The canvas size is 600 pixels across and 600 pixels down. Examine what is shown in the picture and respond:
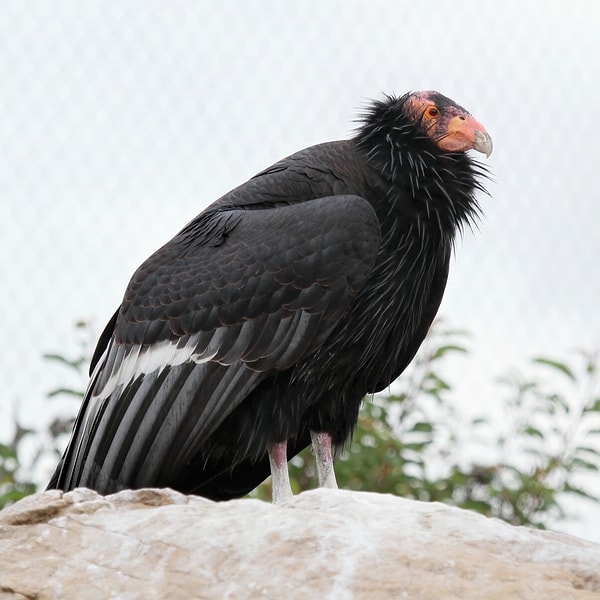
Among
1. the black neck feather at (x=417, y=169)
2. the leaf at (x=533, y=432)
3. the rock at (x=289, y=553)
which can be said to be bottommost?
the leaf at (x=533, y=432)

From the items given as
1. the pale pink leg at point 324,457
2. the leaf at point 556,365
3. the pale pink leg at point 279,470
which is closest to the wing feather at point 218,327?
the pale pink leg at point 279,470

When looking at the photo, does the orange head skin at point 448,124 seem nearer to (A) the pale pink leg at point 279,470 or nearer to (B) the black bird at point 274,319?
(B) the black bird at point 274,319

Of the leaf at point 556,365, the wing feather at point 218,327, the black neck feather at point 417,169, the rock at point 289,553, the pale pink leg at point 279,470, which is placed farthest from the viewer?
the leaf at point 556,365

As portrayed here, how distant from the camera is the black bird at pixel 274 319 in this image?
490 centimetres

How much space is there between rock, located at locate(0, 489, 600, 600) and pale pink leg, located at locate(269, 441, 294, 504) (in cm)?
106

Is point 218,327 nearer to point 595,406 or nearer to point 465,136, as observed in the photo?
point 465,136

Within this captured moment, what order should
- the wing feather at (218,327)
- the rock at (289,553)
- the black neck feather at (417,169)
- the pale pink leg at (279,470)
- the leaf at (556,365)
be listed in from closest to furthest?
the rock at (289,553) < the wing feather at (218,327) < the pale pink leg at (279,470) < the black neck feather at (417,169) < the leaf at (556,365)

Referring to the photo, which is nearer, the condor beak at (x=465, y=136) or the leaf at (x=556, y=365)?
the condor beak at (x=465, y=136)

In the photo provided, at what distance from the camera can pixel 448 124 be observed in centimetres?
564

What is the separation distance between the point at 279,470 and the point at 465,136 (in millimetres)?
1850

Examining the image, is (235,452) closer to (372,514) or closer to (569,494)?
(372,514)

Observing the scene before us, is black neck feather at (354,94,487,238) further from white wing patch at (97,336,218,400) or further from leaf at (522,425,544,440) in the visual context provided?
leaf at (522,425,544,440)

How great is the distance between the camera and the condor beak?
554 centimetres

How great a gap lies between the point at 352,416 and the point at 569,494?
2196 millimetres
